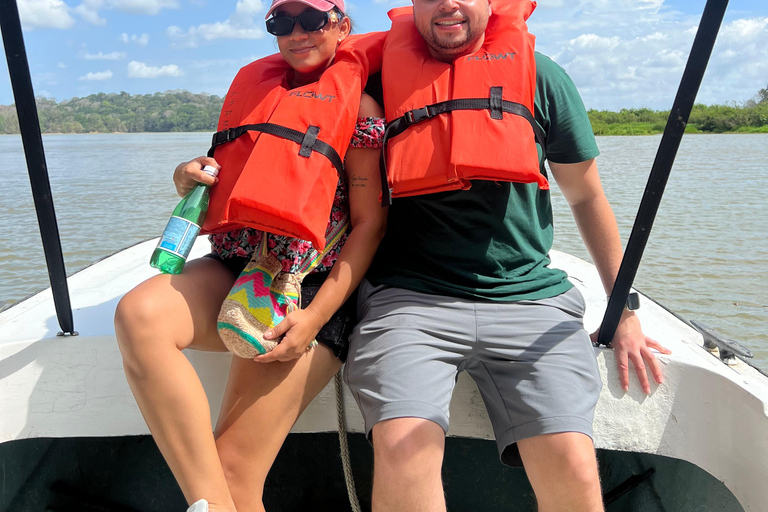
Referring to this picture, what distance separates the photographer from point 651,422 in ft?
5.83

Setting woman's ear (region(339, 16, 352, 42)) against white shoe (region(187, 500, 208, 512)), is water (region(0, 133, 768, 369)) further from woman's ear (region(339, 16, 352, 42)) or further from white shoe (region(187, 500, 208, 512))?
white shoe (region(187, 500, 208, 512))


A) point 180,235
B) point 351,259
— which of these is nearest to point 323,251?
point 351,259

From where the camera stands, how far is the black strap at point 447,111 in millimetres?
1748

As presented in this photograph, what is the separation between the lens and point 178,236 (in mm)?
1669

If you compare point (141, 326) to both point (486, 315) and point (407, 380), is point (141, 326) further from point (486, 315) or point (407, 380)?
point (486, 315)

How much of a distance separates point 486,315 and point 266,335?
593 millimetres

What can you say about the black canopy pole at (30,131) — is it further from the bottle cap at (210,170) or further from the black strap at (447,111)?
the black strap at (447,111)

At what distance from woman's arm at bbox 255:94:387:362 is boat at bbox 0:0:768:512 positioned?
11.7 inches

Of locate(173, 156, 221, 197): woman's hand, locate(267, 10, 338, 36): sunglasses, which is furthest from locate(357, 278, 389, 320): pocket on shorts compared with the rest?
locate(267, 10, 338, 36): sunglasses

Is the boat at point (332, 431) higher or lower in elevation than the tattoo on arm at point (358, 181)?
lower

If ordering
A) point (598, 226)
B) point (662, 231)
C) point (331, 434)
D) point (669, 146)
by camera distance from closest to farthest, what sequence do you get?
point (669, 146)
point (598, 226)
point (331, 434)
point (662, 231)

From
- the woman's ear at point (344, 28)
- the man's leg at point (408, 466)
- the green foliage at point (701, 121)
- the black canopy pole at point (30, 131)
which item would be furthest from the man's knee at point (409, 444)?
the green foliage at point (701, 121)

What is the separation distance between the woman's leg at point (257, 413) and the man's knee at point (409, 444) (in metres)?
0.29

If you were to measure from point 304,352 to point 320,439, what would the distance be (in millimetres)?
875
